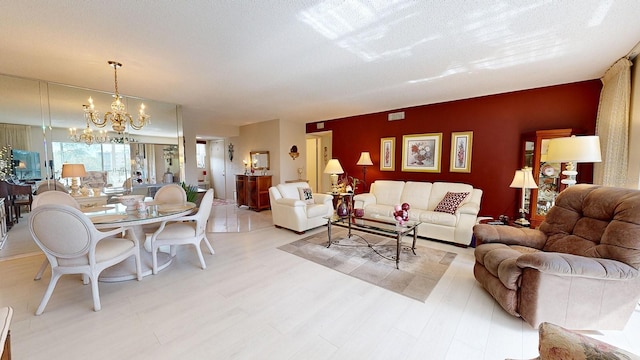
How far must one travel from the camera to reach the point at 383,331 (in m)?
1.80

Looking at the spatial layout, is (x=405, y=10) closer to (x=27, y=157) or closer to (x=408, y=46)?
(x=408, y=46)

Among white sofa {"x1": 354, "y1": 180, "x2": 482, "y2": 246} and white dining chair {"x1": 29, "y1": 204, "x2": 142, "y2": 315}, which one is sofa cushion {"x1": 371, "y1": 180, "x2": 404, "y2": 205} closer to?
white sofa {"x1": 354, "y1": 180, "x2": 482, "y2": 246}

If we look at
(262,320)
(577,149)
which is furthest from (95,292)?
(577,149)

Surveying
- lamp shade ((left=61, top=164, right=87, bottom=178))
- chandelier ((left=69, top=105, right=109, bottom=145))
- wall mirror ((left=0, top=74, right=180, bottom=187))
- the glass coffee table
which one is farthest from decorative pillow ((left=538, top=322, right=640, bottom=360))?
wall mirror ((left=0, top=74, right=180, bottom=187))

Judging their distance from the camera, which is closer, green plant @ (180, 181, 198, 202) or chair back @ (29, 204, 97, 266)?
chair back @ (29, 204, 97, 266)

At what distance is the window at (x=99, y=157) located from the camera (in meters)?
3.68

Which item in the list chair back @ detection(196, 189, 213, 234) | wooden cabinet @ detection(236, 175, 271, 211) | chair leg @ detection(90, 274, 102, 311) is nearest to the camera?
chair leg @ detection(90, 274, 102, 311)

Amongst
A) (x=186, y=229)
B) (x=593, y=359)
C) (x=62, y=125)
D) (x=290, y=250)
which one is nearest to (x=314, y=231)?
(x=290, y=250)

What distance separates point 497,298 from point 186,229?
3.23 m

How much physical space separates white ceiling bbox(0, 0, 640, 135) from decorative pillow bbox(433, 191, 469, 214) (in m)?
1.70

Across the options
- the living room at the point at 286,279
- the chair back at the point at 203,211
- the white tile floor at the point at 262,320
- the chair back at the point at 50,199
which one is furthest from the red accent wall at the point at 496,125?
the chair back at the point at 50,199

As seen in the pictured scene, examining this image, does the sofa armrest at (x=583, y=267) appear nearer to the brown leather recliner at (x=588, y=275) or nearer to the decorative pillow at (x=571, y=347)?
the brown leather recliner at (x=588, y=275)

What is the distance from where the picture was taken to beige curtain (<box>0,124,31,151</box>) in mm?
3357

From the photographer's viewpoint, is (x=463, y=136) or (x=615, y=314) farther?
(x=463, y=136)
